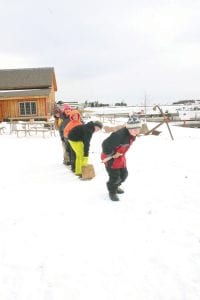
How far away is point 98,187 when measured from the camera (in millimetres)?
6730

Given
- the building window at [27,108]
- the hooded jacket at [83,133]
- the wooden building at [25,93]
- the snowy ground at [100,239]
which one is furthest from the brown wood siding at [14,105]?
the hooded jacket at [83,133]

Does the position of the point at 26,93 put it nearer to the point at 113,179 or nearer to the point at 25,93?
the point at 25,93

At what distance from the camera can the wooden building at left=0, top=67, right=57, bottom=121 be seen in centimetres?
3133

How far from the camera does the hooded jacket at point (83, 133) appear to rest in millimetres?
7418

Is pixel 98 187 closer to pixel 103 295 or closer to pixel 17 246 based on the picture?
pixel 17 246

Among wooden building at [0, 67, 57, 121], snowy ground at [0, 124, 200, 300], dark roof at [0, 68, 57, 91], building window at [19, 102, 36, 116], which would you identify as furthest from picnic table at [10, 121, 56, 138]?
dark roof at [0, 68, 57, 91]

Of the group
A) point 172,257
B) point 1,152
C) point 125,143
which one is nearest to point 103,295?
point 172,257

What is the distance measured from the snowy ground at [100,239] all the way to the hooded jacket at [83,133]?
0.89 meters

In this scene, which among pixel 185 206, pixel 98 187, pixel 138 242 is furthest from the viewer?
pixel 98 187

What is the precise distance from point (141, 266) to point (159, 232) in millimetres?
891

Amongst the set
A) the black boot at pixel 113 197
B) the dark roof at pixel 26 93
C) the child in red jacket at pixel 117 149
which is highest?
the dark roof at pixel 26 93

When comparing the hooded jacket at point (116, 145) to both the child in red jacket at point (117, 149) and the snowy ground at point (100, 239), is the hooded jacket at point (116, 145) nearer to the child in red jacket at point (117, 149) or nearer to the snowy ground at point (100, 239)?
the child in red jacket at point (117, 149)

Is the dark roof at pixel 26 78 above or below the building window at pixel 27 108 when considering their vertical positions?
above

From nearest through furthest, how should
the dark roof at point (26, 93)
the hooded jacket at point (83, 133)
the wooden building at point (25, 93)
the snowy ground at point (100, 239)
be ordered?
1. the snowy ground at point (100, 239)
2. the hooded jacket at point (83, 133)
3. the dark roof at point (26, 93)
4. the wooden building at point (25, 93)
